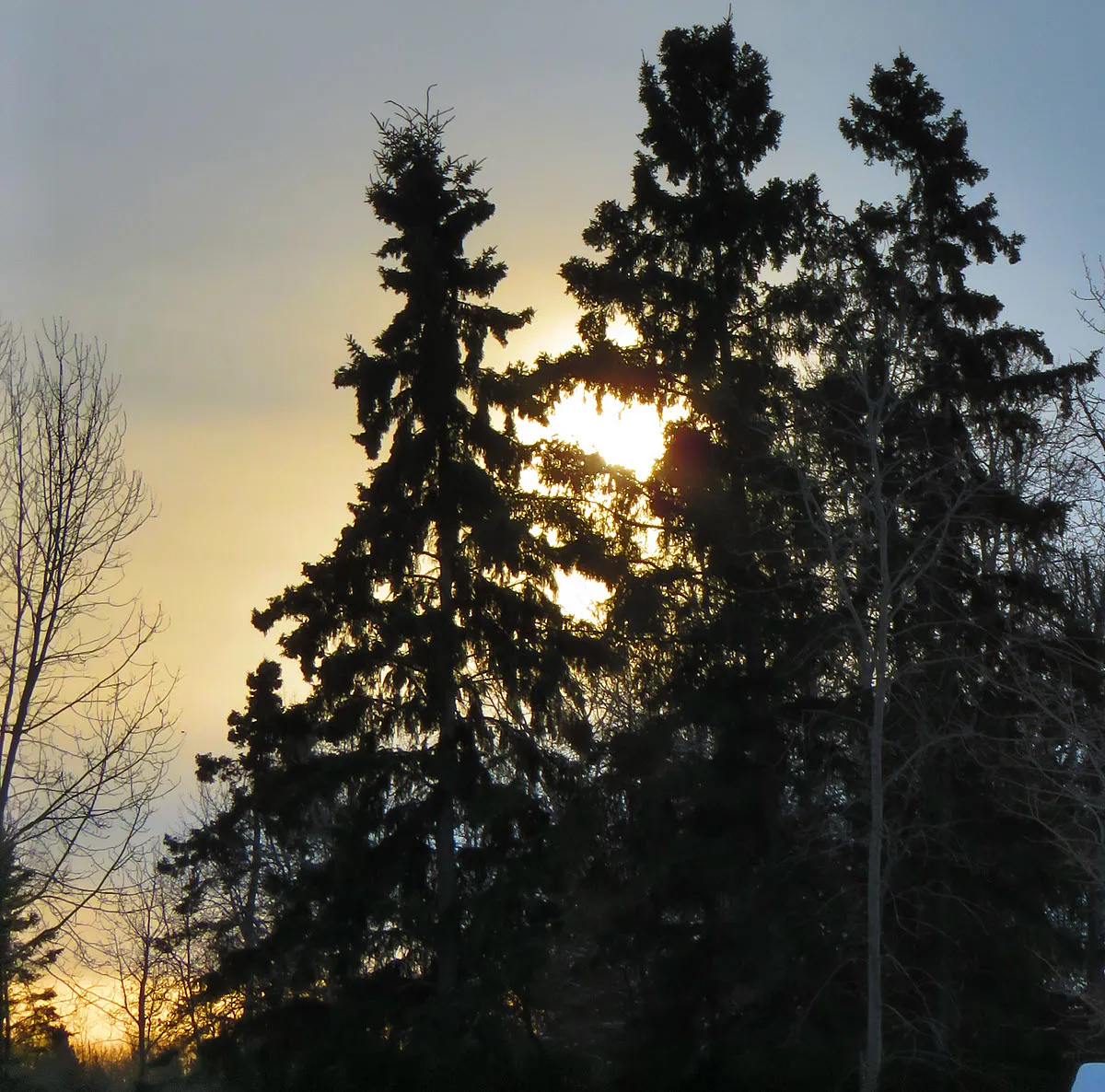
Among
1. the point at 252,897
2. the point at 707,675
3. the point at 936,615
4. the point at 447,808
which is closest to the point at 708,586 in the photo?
the point at 707,675

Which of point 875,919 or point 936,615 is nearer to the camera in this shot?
point 875,919

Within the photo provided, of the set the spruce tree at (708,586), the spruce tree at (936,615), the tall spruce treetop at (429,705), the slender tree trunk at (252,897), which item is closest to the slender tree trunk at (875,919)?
the spruce tree at (936,615)

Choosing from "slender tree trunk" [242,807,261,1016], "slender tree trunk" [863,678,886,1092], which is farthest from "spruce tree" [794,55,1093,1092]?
"slender tree trunk" [242,807,261,1016]

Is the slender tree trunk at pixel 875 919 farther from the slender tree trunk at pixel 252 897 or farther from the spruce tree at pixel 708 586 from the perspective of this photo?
the slender tree trunk at pixel 252 897

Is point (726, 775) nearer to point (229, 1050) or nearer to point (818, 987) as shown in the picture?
point (818, 987)

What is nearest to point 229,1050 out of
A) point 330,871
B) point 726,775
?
point 330,871

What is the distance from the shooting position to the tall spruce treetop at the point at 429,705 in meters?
19.3

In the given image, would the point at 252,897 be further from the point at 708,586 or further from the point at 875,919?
the point at 875,919

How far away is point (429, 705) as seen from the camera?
20.8 m

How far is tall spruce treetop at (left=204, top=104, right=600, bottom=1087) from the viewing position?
1933 centimetres

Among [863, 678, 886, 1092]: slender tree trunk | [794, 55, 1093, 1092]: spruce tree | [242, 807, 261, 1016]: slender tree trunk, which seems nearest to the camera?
[863, 678, 886, 1092]: slender tree trunk

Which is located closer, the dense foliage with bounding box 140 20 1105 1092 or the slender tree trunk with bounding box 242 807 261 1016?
the dense foliage with bounding box 140 20 1105 1092

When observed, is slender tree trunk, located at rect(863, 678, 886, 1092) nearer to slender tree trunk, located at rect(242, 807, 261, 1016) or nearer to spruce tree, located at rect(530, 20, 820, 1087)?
spruce tree, located at rect(530, 20, 820, 1087)

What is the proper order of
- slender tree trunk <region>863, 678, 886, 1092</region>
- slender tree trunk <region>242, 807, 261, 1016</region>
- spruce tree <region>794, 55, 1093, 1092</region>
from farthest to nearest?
1. slender tree trunk <region>242, 807, 261, 1016</region>
2. spruce tree <region>794, 55, 1093, 1092</region>
3. slender tree trunk <region>863, 678, 886, 1092</region>
